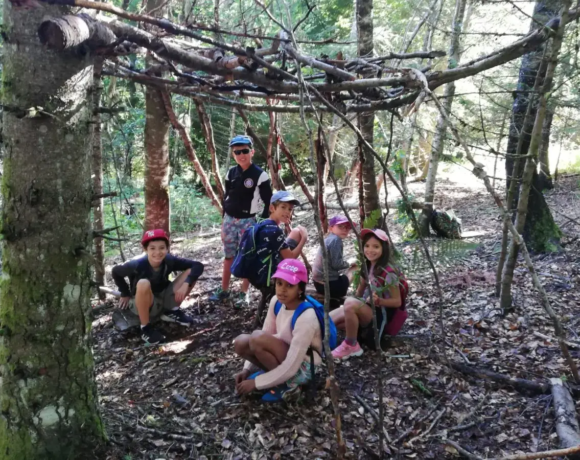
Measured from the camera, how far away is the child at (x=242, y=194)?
4789 mm

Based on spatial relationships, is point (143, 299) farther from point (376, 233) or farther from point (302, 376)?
point (376, 233)

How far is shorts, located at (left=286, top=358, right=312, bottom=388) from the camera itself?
314 centimetres

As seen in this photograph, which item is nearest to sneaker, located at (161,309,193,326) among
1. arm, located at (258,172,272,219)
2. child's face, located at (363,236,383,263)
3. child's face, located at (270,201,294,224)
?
arm, located at (258,172,272,219)

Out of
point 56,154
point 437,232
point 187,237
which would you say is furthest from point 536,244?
point 187,237

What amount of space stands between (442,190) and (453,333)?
10910mm

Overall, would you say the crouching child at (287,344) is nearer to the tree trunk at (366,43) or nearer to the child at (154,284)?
the child at (154,284)

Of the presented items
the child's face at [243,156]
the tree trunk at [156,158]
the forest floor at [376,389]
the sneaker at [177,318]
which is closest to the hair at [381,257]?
the forest floor at [376,389]

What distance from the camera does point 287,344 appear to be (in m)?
3.16

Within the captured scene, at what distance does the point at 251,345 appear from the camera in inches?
121

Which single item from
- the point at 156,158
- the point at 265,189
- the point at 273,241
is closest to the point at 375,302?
the point at 273,241

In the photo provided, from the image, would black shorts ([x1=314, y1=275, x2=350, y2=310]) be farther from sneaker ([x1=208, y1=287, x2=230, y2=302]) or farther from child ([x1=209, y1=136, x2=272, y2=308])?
sneaker ([x1=208, y1=287, x2=230, y2=302])

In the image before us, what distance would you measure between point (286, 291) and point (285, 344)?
409 millimetres

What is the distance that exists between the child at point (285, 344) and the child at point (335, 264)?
112 centimetres

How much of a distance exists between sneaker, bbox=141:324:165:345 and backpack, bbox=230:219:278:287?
1076 millimetres
